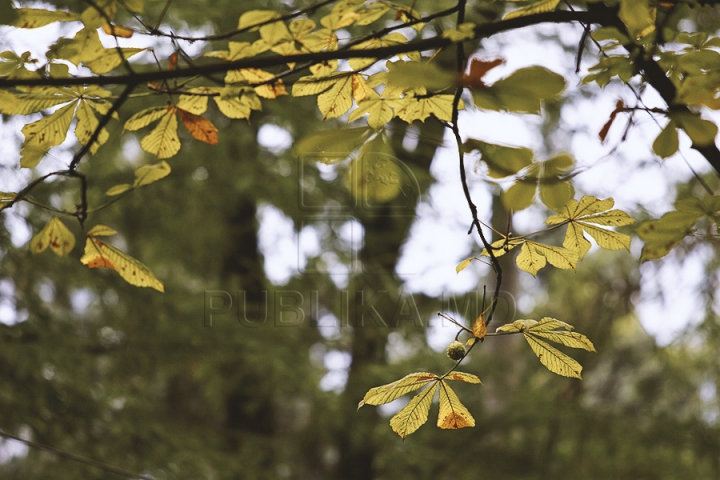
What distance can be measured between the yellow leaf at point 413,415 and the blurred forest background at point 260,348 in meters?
1.30

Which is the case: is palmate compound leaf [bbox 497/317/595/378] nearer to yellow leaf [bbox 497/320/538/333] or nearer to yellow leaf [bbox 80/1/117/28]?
yellow leaf [bbox 497/320/538/333]

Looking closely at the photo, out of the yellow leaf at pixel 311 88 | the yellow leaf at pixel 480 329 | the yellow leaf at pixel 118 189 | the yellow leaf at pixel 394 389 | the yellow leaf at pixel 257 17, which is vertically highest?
the yellow leaf at pixel 257 17

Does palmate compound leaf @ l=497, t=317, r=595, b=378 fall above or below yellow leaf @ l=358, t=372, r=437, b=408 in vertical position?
above

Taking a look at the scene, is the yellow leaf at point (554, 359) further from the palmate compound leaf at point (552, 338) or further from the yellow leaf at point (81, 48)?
the yellow leaf at point (81, 48)

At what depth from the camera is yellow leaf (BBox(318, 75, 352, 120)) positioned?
0.64m

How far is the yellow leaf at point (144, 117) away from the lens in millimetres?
649

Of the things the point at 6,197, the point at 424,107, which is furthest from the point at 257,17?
the point at 6,197

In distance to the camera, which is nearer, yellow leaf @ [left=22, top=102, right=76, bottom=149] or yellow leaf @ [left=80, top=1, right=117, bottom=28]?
yellow leaf @ [left=80, top=1, right=117, bottom=28]

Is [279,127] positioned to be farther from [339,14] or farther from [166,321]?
[339,14]

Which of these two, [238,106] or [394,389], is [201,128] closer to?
[238,106]

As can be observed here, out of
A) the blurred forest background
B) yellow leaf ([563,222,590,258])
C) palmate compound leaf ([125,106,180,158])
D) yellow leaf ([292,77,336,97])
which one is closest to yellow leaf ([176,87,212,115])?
palmate compound leaf ([125,106,180,158])

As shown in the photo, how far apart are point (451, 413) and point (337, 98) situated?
0.40 meters

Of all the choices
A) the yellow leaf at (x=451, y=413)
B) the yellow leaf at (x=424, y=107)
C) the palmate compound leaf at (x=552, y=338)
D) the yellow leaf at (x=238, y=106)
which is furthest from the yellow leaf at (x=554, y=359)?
the yellow leaf at (x=238, y=106)

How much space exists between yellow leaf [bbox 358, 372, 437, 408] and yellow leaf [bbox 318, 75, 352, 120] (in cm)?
33
